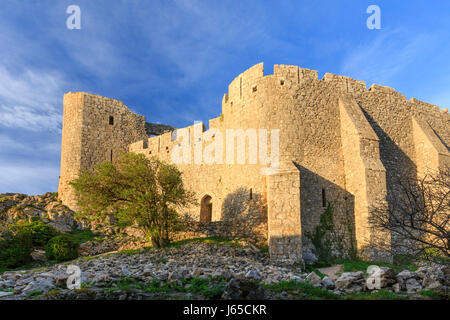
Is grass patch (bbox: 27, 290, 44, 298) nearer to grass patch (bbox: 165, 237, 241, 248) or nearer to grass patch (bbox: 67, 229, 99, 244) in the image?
grass patch (bbox: 165, 237, 241, 248)

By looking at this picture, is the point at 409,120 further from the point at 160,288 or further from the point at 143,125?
the point at 143,125

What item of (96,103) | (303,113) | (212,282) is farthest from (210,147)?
(212,282)

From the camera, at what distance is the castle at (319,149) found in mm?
16453

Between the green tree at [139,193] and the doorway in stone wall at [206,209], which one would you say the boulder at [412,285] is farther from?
the doorway in stone wall at [206,209]

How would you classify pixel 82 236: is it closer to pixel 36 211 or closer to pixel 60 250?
pixel 60 250

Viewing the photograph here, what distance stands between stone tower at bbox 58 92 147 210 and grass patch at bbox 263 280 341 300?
22586 millimetres

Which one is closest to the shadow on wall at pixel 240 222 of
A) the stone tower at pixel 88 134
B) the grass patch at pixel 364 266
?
the grass patch at pixel 364 266

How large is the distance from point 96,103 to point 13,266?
1580 centimetres

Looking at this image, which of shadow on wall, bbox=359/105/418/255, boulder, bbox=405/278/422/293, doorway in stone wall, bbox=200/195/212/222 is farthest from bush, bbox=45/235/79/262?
shadow on wall, bbox=359/105/418/255

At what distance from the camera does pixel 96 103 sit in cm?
3033

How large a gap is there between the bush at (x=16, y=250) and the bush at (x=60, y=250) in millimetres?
963

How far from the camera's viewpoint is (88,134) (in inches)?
Answer: 1161

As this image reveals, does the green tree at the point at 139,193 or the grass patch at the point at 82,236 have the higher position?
the green tree at the point at 139,193

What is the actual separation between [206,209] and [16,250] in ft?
36.7
